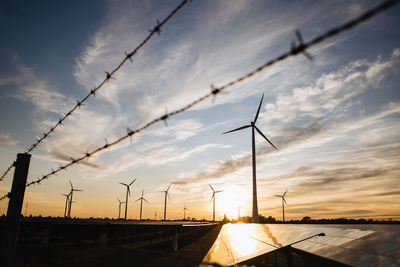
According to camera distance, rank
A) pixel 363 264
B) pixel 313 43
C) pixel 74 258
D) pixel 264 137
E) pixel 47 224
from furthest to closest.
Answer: pixel 264 137, pixel 47 224, pixel 74 258, pixel 363 264, pixel 313 43

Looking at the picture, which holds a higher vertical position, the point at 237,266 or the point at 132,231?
the point at 237,266

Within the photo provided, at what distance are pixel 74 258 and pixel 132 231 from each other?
30816 millimetres

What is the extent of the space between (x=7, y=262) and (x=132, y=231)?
45892 millimetres

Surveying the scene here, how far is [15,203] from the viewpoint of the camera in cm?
1106

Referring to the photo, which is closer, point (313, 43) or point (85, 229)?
point (313, 43)

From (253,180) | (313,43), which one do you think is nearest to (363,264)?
(313,43)

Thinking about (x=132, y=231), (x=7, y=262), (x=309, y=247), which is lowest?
(x=132, y=231)

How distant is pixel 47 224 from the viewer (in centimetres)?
3919

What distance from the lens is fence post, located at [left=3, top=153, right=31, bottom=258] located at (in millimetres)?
10703

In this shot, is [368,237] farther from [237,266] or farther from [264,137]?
[264,137]

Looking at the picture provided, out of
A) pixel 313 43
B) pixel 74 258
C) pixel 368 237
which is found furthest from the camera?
pixel 74 258

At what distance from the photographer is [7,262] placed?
888 cm

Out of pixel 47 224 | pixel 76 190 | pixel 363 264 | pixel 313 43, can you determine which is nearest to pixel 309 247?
pixel 363 264

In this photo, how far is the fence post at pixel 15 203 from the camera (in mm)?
10703
